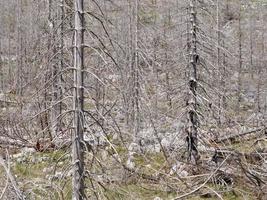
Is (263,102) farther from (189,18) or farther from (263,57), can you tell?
(189,18)

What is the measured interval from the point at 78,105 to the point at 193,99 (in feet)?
24.5

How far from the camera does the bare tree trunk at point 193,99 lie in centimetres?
1265

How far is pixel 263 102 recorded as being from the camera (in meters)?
34.5

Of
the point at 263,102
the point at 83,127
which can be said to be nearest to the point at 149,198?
the point at 83,127

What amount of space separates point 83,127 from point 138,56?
40.1ft

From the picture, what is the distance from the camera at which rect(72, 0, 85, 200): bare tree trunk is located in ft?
18.6

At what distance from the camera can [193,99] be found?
42.2 feet

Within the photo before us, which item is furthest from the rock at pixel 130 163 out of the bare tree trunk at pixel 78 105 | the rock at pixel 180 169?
the bare tree trunk at pixel 78 105

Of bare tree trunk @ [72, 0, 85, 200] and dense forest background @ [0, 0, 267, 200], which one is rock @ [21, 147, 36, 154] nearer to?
dense forest background @ [0, 0, 267, 200]

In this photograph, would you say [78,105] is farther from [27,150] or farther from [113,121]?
[27,150]

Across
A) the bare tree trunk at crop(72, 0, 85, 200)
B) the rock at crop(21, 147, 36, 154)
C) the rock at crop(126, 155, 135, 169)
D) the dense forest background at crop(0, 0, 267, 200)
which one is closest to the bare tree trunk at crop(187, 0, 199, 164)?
the dense forest background at crop(0, 0, 267, 200)

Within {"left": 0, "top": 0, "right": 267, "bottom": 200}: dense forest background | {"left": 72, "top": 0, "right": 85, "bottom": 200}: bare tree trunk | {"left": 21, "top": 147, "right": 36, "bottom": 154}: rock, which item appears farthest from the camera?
{"left": 21, "top": 147, "right": 36, "bottom": 154}: rock

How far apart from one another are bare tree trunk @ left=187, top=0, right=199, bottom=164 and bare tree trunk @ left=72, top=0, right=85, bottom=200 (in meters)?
7.20

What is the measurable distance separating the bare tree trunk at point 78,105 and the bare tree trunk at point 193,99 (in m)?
7.20
